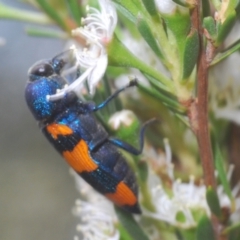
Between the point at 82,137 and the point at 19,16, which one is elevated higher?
the point at 19,16

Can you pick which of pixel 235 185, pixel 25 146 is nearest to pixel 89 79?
pixel 235 185

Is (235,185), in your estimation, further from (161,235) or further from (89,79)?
(89,79)

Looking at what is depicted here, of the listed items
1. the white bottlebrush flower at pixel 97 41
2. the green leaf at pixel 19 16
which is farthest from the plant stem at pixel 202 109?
the green leaf at pixel 19 16

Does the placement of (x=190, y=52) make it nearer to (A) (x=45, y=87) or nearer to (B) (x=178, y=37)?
(B) (x=178, y=37)

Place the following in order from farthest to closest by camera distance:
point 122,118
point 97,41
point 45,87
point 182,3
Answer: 1. point 45,87
2. point 122,118
3. point 97,41
4. point 182,3

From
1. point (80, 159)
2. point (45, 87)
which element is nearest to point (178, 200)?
point (80, 159)

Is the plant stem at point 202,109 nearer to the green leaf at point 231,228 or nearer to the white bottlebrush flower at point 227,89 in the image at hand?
the green leaf at point 231,228
